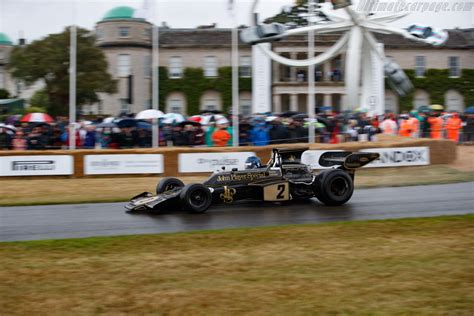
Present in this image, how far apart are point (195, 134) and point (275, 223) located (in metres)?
10.9

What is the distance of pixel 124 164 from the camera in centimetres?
1845

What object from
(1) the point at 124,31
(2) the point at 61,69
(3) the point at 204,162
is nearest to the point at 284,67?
(1) the point at 124,31

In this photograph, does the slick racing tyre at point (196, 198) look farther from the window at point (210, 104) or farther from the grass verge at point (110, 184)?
the window at point (210, 104)

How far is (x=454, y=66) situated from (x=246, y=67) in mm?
16637

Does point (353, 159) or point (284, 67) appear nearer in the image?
point (353, 159)

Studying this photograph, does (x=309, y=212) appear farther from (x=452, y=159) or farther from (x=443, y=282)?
(x=452, y=159)

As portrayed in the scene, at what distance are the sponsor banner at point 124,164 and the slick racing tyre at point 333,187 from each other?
7186mm

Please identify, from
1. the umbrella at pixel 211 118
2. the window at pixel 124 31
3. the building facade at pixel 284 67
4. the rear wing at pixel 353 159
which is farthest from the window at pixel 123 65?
the rear wing at pixel 353 159

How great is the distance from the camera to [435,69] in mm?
50031

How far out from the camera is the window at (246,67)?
48.9 metres

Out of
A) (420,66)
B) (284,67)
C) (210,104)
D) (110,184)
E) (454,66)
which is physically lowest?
(110,184)

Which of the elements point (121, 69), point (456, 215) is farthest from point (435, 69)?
point (456, 215)

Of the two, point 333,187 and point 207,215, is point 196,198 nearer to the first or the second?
point 207,215

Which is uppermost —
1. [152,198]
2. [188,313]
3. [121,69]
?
[121,69]
